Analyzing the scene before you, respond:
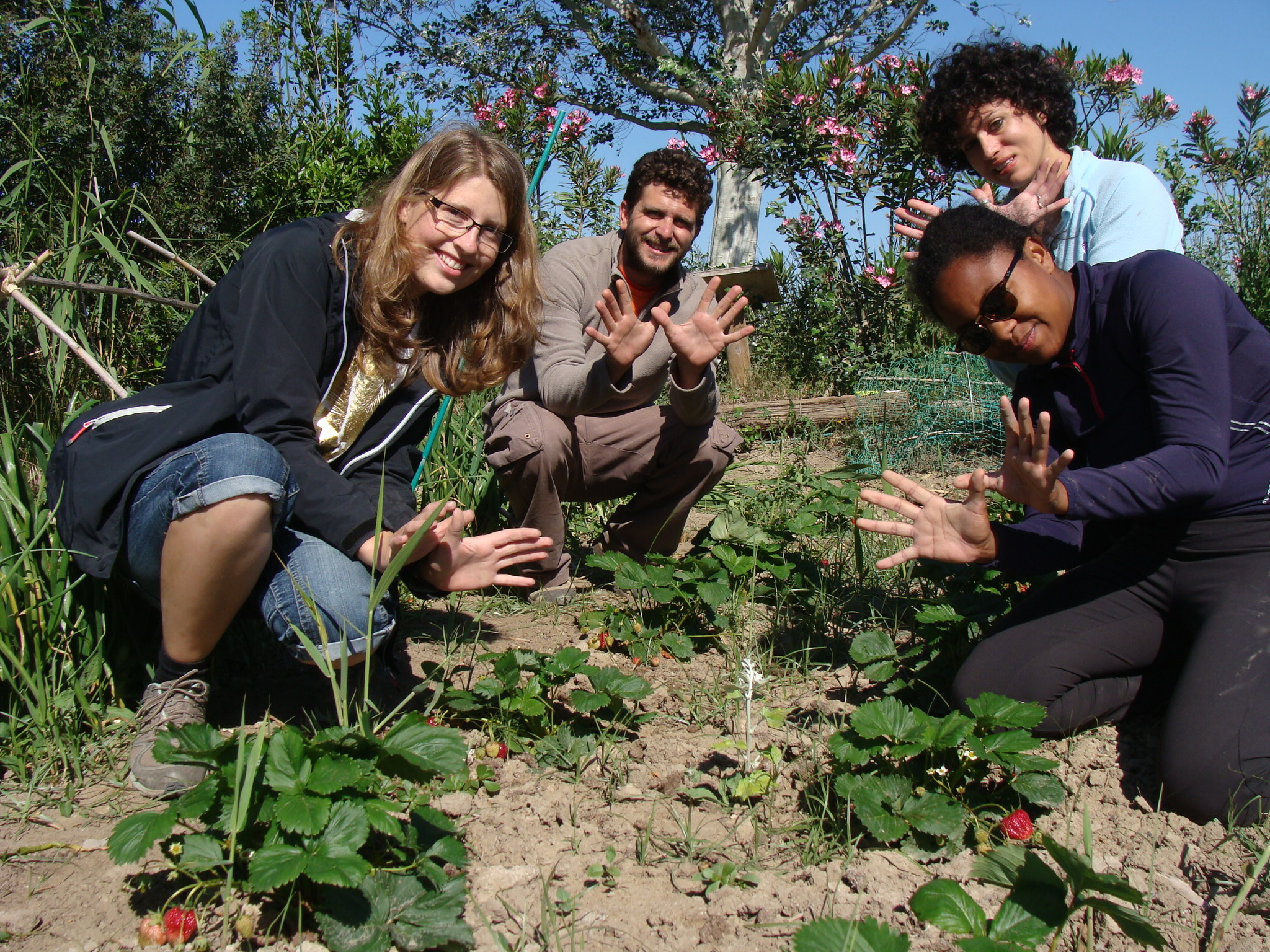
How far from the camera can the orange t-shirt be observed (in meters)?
3.29

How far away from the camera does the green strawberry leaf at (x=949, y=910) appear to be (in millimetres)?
1221

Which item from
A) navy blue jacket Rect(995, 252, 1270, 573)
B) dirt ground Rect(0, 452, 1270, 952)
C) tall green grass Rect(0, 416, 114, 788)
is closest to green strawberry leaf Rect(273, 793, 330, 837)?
dirt ground Rect(0, 452, 1270, 952)

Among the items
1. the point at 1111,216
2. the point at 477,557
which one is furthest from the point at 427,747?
the point at 1111,216

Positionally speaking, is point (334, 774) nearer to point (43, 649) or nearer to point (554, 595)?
point (43, 649)

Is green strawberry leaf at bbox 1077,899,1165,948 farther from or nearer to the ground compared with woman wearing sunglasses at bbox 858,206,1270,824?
nearer to the ground

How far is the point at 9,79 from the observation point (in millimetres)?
3418

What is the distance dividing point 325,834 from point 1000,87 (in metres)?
A: 2.49

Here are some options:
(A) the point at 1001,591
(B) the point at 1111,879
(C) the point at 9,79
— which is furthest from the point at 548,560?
(C) the point at 9,79

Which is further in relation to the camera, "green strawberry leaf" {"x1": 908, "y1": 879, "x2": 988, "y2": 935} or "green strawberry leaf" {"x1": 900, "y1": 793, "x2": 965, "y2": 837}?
"green strawberry leaf" {"x1": 900, "y1": 793, "x2": 965, "y2": 837}

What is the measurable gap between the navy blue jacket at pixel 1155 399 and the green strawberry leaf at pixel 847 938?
3.20 ft

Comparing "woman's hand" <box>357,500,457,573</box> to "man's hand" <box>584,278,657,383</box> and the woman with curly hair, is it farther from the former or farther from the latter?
the woman with curly hair

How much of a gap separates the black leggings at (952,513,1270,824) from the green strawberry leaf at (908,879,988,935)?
2.44ft

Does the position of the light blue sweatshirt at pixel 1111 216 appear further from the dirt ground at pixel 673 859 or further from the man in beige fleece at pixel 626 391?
the dirt ground at pixel 673 859

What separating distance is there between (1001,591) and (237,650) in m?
2.00
